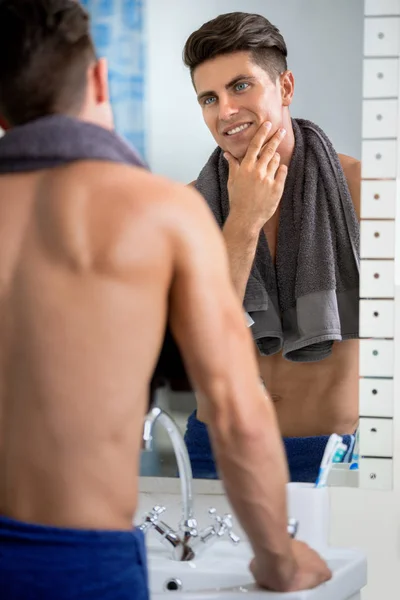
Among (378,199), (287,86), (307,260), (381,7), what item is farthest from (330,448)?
(381,7)

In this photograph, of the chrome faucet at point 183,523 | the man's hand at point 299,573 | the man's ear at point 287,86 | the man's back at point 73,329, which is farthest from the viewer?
the man's ear at point 287,86

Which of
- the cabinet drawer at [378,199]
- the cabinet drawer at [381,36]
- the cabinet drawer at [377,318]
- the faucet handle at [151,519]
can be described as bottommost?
the faucet handle at [151,519]

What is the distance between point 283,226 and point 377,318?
0.78ft

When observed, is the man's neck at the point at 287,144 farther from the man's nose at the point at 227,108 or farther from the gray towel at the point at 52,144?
the gray towel at the point at 52,144

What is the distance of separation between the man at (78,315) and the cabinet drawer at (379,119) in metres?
0.62

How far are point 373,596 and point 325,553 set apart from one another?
0.20 meters

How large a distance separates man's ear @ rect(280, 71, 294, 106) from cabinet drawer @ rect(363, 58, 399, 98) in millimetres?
130

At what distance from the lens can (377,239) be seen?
1586 mm

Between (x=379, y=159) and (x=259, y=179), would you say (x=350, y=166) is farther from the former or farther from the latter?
(x=259, y=179)

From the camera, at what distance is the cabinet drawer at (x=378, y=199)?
1574 mm

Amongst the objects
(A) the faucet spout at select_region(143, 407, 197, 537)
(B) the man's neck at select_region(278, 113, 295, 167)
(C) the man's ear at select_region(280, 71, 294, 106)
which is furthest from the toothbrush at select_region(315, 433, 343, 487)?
(C) the man's ear at select_region(280, 71, 294, 106)

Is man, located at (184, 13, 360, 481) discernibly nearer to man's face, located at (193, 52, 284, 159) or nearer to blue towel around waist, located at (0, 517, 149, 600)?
man's face, located at (193, 52, 284, 159)

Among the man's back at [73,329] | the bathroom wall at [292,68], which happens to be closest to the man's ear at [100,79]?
the man's back at [73,329]

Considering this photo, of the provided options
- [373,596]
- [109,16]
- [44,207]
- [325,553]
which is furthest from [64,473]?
[109,16]
